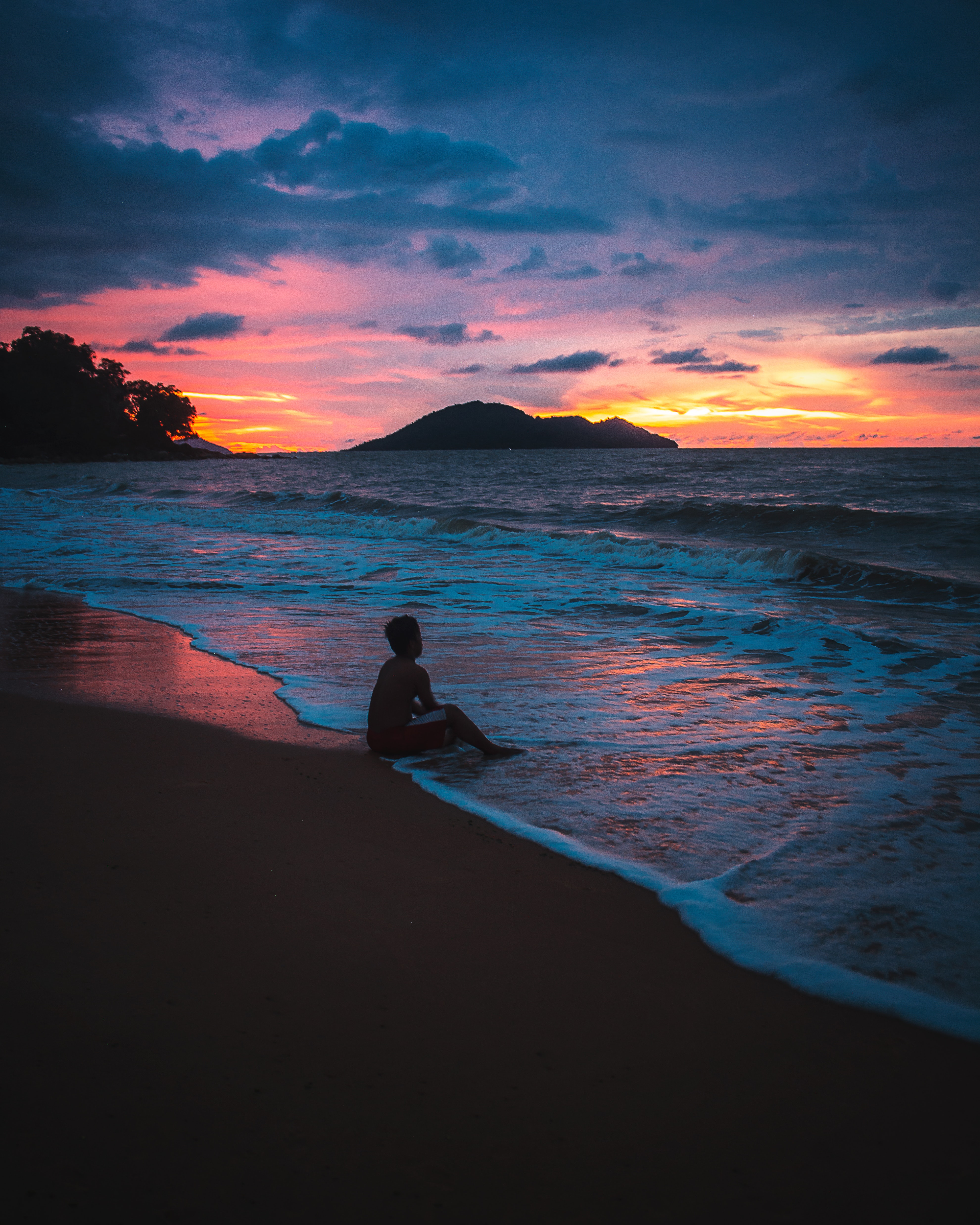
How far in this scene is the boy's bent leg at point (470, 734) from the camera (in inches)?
183

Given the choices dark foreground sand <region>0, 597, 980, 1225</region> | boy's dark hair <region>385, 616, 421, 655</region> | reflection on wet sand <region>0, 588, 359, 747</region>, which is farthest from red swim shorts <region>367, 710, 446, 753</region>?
dark foreground sand <region>0, 597, 980, 1225</region>

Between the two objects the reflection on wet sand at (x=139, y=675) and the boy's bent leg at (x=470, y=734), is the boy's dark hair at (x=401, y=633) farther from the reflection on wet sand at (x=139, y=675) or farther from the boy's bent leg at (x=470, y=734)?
the reflection on wet sand at (x=139, y=675)

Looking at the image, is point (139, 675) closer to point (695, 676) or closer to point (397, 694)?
point (397, 694)

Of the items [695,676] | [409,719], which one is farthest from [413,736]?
[695,676]

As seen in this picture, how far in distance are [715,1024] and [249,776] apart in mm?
2862

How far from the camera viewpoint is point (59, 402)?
97.1 m

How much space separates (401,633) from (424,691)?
426mm

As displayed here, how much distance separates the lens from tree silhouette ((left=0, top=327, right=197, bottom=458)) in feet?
307

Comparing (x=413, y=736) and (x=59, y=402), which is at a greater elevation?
(x=59, y=402)

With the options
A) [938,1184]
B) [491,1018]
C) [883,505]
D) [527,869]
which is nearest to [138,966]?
[491,1018]

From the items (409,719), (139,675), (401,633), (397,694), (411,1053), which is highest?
(401,633)

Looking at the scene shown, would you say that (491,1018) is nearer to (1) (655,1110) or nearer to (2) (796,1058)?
(1) (655,1110)

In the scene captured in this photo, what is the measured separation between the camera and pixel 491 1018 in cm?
223

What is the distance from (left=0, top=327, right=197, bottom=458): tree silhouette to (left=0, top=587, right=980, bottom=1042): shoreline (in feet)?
325
